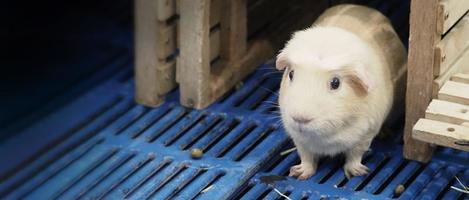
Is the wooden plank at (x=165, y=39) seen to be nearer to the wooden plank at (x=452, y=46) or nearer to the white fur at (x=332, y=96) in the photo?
the white fur at (x=332, y=96)

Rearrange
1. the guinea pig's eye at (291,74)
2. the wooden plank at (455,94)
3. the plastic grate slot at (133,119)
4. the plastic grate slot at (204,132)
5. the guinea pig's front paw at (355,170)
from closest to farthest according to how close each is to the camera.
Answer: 1. the guinea pig's eye at (291,74)
2. the wooden plank at (455,94)
3. the guinea pig's front paw at (355,170)
4. the plastic grate slot at (204,132)
5. the plastic grate slot at (133,119)

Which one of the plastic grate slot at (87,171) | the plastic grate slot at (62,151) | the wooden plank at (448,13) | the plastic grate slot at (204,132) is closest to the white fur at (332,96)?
the wooden plank at (448,13)

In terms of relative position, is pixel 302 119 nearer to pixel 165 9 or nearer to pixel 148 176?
pixel 148 176

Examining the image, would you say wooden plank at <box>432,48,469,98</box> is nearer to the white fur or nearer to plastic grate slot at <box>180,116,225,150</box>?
the white fur

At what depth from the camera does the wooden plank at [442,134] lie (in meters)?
2.93

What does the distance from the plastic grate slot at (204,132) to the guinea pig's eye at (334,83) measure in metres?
0.69

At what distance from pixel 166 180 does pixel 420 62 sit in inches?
35.1

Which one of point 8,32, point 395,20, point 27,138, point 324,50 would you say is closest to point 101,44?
point 8,32

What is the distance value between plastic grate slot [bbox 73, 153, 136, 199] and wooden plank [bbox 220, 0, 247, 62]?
0.57 metres

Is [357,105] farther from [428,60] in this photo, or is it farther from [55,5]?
[55,5]

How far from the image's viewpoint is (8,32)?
4363 mm

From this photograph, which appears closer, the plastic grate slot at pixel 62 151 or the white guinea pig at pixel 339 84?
the white guinea pig at pixel 339 84

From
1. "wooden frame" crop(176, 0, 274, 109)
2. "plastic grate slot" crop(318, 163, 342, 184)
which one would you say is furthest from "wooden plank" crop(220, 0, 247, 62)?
"plastic grate slot" crop(318, 163, 342, 184)

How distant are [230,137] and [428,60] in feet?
2.53
